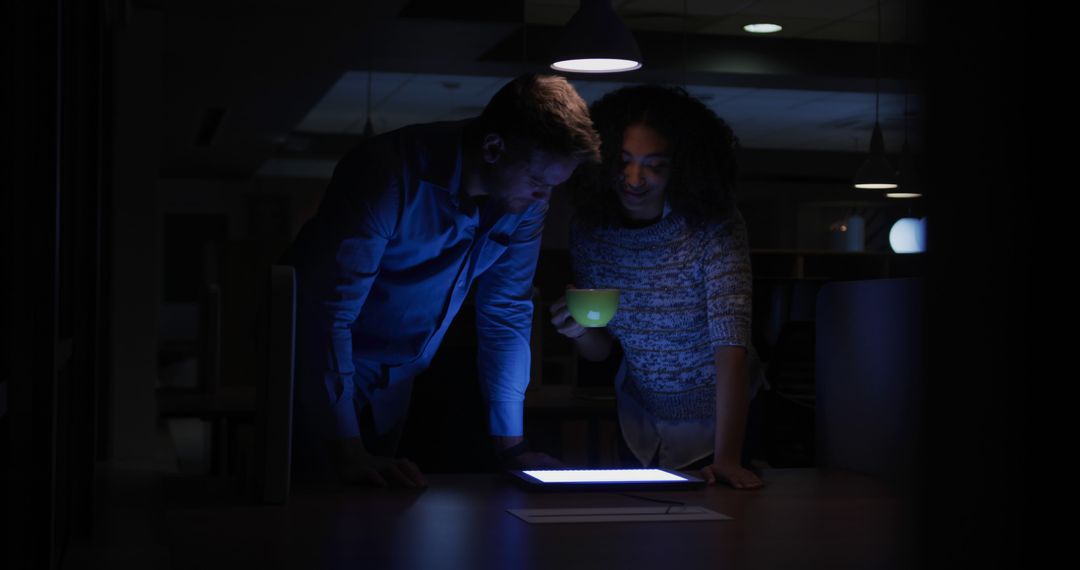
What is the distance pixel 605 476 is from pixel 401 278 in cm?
52

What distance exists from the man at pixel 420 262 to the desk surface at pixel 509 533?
0.60 ft

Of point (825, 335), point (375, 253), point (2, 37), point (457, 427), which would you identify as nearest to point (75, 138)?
point (375, 253)

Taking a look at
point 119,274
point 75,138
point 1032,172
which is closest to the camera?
point 1032,172

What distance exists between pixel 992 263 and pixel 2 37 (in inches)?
39.5

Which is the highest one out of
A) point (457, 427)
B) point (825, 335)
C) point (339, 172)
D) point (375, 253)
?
point (339, 172)

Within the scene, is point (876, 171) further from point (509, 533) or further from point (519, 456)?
point (509, 533)

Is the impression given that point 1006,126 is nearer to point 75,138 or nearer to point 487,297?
point 487,297

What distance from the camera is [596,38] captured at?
4.08 metres

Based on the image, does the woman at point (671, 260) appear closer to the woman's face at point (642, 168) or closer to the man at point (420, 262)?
the woman's face at point (642, 168)

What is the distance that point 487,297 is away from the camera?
1.92 metres

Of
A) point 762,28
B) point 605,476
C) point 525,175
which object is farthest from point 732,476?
point 762,28

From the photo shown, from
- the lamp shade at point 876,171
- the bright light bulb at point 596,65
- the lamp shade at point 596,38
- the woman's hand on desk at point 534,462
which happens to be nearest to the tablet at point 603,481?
the woman's hand on desk at point 534,462

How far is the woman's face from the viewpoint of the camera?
6.17 ft

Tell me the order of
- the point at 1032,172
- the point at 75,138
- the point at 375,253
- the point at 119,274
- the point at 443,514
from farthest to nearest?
the point at 119,274 → the point at 75,138 → the point at 375,253 → the point at 443,514 → the point at 1032,172
